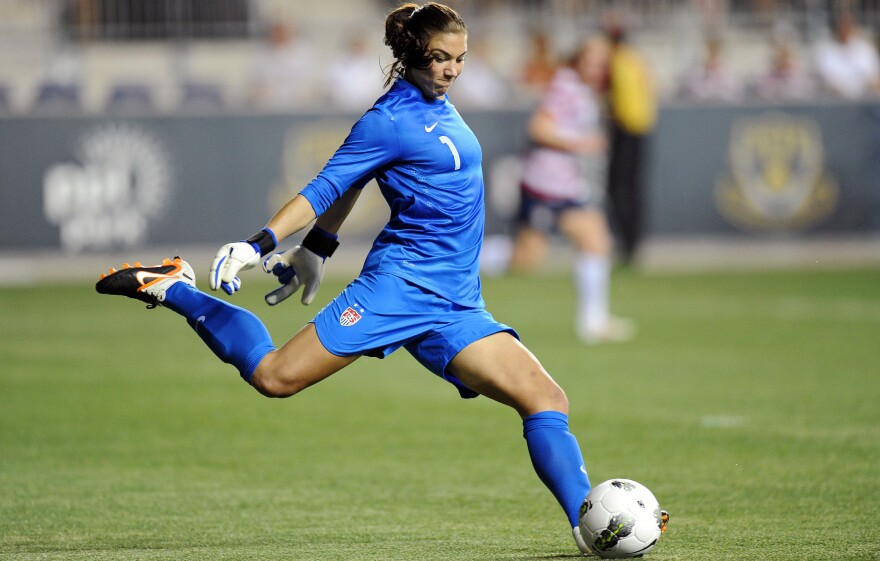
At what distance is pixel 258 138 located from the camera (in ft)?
64.4

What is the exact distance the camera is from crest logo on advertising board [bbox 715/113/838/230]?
20.6 meters

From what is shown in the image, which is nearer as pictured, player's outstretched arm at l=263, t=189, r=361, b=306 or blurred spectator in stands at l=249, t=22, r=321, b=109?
player's outstretched arm at l=263, t=189, r=361, b=306

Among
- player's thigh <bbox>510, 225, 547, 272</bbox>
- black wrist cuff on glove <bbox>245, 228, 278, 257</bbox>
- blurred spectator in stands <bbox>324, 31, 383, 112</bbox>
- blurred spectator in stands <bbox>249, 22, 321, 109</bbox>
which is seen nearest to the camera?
black wrist cuff on glove <bbox>245, 228, 278, 257</bbox>

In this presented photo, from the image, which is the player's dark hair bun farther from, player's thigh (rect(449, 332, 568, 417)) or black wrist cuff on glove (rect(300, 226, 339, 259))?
player's thigh (rect(449, 332, 568, 417))

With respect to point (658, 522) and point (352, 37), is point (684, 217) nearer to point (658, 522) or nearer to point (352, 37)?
point (352, 37)

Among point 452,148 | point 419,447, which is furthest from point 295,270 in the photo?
point 419,447

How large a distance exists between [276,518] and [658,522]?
1.81 m

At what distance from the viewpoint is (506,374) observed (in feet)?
18.4

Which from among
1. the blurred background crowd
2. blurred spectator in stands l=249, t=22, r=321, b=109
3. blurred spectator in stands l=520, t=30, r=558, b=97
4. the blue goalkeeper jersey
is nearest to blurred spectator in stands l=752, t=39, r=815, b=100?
the blurred background crowd

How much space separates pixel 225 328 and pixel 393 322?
0.72m

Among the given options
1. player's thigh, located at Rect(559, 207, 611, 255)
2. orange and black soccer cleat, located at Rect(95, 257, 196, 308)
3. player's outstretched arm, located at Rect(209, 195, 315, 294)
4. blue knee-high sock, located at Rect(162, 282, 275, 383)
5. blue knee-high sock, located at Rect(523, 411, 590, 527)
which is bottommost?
player's thigh, located at Rect(559, 207, 611, 255)

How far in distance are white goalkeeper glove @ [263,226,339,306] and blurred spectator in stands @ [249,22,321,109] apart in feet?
47.9

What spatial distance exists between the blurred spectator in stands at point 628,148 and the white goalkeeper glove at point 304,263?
1344cm

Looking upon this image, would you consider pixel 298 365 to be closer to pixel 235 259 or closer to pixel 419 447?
pixel 235 259
